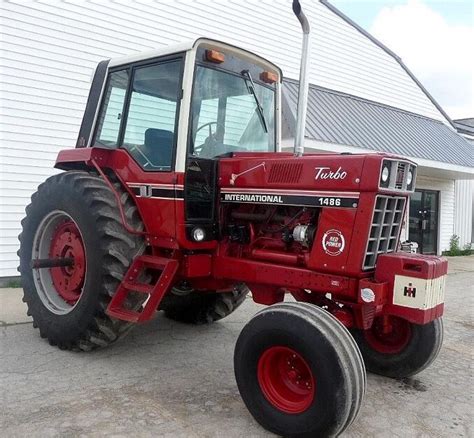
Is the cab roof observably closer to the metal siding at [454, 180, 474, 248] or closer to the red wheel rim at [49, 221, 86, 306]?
the red wheel rim at [49, 221, 86, 306]

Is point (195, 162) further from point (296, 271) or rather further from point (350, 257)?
point (350, 257)

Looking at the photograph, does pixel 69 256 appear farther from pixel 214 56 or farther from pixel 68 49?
pixel 68 49

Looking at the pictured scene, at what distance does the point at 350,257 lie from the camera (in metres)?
3.35

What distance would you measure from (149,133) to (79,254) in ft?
4.05

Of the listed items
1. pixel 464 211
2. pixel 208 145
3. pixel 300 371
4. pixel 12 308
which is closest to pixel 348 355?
pixel 300 371

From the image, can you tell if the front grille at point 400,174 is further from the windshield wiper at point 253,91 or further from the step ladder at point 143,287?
the step ladder at point 143,287

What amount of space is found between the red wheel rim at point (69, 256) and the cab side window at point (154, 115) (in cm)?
94

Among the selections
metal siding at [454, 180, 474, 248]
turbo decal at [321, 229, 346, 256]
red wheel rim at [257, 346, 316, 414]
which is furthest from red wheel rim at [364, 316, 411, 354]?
metal siding at [454, 180, 474, 248]

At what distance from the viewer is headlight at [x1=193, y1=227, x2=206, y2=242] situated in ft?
12.9

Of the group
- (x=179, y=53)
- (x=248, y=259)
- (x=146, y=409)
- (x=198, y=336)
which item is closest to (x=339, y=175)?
(x=248, y=259)

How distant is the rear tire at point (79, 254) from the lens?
13.3ft

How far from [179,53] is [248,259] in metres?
1.68

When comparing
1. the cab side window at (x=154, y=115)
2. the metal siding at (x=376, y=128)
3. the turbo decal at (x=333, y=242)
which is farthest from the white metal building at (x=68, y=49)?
the turbo decal at (x=333, y=242)

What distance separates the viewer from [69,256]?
459 cm
